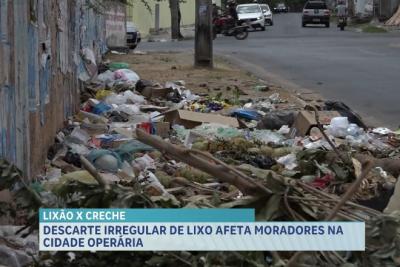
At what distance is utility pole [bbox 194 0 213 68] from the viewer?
60.7 feet

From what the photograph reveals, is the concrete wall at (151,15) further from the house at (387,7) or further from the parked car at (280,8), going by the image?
the parked car at (280,8)

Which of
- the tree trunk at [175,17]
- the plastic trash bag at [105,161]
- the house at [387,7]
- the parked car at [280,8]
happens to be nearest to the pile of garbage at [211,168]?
the plastic trash bag at [105,161]

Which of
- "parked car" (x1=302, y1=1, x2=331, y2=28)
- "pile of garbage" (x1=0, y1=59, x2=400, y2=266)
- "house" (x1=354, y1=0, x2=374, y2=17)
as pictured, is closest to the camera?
"pile of garbage" (x1=0, y1=59, x2=400, y2=266)

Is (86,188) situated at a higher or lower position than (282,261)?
higher

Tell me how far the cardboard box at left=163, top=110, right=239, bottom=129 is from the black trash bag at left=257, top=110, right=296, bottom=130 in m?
0.35

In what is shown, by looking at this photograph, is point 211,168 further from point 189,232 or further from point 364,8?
point 364,8

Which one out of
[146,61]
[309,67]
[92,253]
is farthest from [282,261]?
[146,61]

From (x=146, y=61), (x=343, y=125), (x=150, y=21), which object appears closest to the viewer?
(x=343, y=125)

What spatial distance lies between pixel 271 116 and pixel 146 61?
1131 centimetres

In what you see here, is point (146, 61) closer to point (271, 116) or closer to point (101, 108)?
point (101, 108)

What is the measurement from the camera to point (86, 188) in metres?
3.42

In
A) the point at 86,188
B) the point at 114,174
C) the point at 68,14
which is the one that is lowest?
the point at 114,174

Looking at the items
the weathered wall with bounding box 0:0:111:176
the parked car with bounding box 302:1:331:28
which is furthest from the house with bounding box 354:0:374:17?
the weathered wall with bounding box 0:0:111:176

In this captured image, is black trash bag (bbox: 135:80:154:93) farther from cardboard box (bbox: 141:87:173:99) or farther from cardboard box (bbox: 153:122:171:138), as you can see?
cardboard box (bbox: 153:122:171:138)
